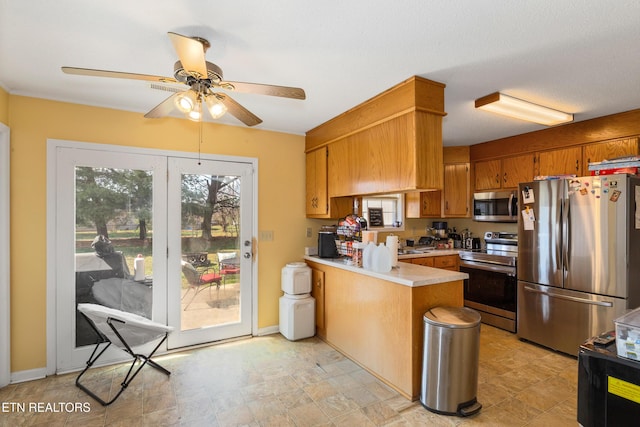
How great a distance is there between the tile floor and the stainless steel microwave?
5.57ft

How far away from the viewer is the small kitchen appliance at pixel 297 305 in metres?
3.44

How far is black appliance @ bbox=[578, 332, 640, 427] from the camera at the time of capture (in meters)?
0.94

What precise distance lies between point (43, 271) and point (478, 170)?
16.8 feet

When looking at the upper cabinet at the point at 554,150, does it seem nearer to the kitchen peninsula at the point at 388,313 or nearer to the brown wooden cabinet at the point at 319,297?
the kitchen peninsula at the point at 388,313

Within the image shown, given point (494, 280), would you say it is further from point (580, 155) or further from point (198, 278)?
point (198, 278)

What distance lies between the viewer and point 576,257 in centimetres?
303

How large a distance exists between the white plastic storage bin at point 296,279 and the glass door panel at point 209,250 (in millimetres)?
426

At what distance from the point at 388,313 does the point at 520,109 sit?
2205 millimetres

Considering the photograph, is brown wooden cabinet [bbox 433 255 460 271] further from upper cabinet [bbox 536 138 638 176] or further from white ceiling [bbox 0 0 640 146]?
white ceiling [bbox 0 0 640 146]

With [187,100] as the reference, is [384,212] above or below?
below

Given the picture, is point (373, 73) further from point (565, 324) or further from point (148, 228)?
point (565, 324)

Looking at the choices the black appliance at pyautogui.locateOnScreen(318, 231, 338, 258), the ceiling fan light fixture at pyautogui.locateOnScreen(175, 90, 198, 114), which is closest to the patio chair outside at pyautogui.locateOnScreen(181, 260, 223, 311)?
the black appliance at pyautogui.locateOnScreen(318, 231, 338, 258)

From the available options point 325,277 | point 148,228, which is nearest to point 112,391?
point 148,228

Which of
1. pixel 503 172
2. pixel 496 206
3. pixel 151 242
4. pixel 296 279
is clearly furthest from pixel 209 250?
pixel 503 172
